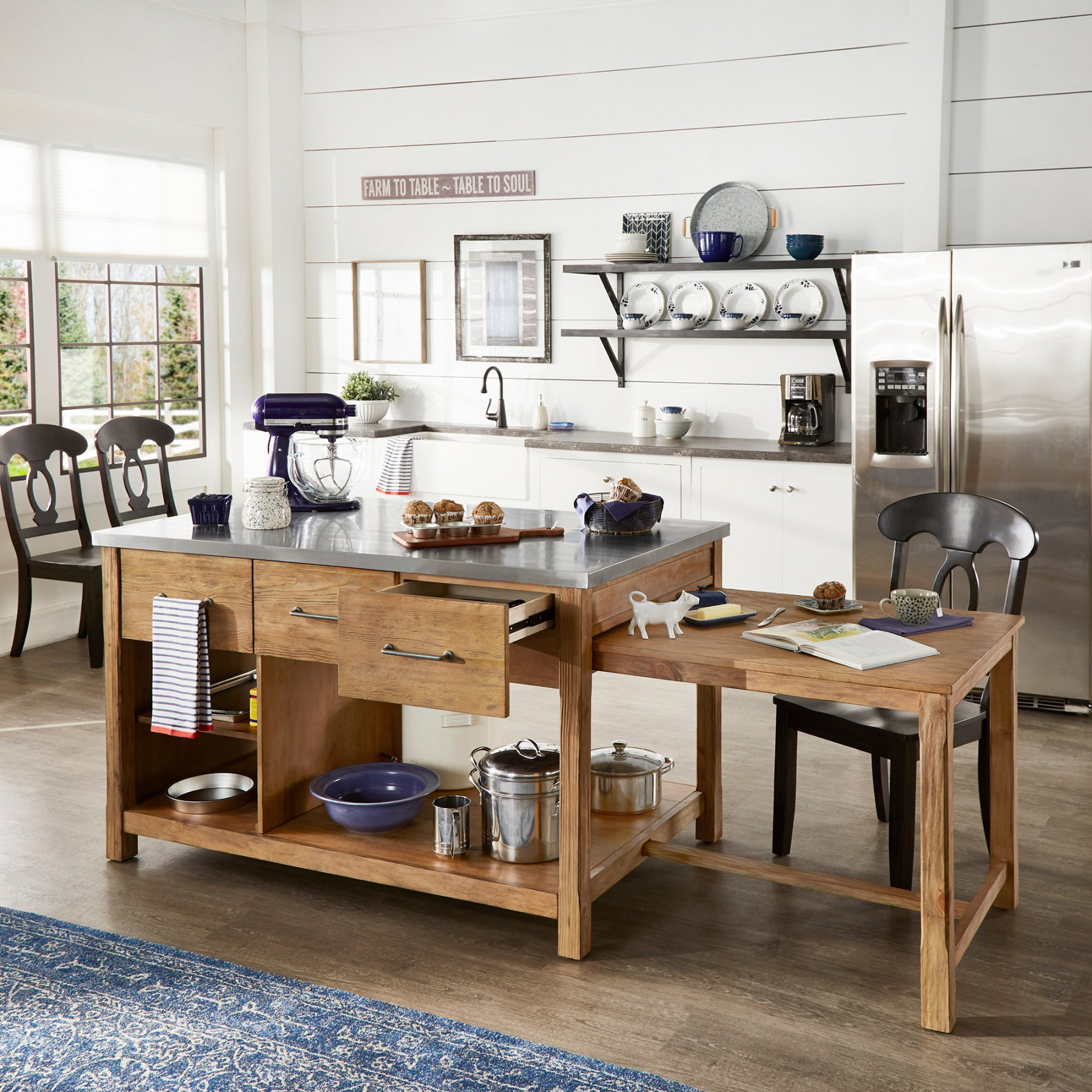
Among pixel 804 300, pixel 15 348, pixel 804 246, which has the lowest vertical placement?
pixel 15 348

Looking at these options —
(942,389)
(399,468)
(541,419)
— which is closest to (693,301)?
(541,419)

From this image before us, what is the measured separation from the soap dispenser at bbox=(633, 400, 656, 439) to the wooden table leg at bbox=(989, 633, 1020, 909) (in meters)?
2.79

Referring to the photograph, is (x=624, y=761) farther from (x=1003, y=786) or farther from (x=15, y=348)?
(x=15, y=348)

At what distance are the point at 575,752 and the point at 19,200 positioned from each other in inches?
150

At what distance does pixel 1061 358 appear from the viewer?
4.10 meters

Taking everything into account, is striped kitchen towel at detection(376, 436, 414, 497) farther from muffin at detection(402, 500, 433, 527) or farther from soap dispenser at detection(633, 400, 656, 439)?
Answer: soap dispenser at detection(633, 400, 656, 439)

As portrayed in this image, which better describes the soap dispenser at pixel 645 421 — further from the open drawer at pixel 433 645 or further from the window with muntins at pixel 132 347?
the open drawer at pixel 433 645

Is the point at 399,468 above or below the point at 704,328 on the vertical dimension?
below

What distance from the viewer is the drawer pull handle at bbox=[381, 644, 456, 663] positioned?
2365mm

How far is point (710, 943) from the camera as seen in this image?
260 centimetres

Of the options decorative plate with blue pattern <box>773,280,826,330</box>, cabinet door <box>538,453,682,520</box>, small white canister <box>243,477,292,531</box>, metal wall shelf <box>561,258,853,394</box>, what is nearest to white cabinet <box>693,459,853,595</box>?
cabinet door <box>538,453,682,520</box>

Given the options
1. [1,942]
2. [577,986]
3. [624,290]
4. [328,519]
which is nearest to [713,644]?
[577,986]

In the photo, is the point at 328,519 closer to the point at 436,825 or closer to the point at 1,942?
the point at 436,825

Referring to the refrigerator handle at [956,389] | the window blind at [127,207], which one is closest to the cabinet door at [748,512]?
the refrigerator handle at [956,389]
